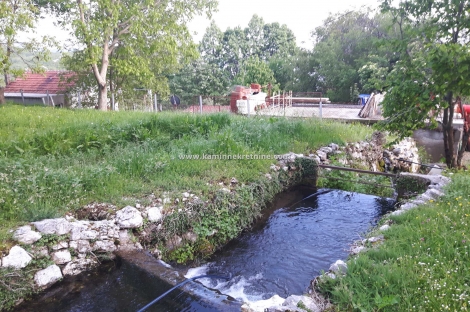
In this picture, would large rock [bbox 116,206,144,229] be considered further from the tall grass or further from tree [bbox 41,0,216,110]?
tree [bbox 41,0,216,110]

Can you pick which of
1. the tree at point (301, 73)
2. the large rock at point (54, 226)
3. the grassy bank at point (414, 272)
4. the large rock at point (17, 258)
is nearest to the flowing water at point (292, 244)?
the grassy bank at point (414, 272)

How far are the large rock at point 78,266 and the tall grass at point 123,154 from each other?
0.76 m

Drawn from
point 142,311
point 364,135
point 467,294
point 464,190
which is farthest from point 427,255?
point 364,135

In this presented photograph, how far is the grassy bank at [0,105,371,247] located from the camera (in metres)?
4.86

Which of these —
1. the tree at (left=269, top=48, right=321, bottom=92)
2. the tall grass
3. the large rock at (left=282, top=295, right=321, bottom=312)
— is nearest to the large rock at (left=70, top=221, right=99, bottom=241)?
the tall grass

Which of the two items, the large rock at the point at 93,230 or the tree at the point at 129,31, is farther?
the tree at the point at 129,31

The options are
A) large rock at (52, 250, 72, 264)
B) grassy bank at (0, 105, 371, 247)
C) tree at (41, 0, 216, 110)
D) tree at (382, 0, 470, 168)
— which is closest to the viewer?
large rock at (52, 250, 72, 264)

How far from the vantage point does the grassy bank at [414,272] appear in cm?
279

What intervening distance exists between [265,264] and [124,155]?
3.56 metres

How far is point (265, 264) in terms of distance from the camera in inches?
192

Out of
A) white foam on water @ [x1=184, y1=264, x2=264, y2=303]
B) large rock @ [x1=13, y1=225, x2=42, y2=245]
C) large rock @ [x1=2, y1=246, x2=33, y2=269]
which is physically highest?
large rock @ [x1=13, y1=225, x2=42, y2=245]

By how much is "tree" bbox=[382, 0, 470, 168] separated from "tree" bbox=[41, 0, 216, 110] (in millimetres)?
12092

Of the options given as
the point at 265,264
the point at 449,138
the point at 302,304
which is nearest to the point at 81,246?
the point at 265,264

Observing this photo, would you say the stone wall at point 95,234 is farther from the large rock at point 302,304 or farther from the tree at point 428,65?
the tree at point 428,65
